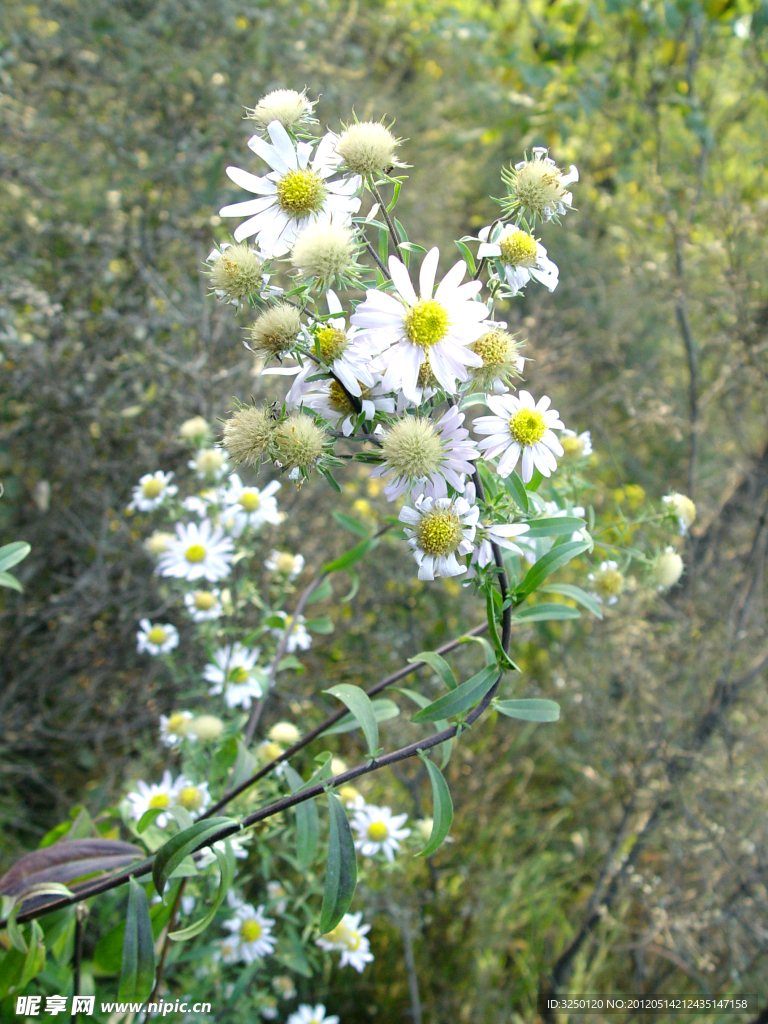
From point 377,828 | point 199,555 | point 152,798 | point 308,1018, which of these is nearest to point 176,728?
point 152,798

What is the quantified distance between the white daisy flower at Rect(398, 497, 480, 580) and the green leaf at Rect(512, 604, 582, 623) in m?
0.22

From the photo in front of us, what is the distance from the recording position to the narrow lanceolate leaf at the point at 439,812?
2.91 feet

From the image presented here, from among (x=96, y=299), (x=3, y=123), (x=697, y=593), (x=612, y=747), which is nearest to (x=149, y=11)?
(x=3, y=123)

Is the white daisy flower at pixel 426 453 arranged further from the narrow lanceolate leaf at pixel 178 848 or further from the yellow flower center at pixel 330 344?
the narrow lanceolate leaf at pixel 178 848

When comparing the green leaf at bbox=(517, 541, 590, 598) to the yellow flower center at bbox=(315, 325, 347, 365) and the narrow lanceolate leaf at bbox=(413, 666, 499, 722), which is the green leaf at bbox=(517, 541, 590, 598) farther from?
the yellow flower center at bbox=(315, 325, 347, 365)

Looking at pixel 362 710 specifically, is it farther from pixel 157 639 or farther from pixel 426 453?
pixel 157 639

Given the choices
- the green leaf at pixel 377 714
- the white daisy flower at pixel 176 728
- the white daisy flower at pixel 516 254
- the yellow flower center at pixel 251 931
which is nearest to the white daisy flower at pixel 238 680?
the white daisy flower at pixel 176 728

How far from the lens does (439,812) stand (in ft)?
2.95

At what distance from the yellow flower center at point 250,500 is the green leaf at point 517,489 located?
688 millimetres

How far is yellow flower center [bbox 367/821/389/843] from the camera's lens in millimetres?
1478

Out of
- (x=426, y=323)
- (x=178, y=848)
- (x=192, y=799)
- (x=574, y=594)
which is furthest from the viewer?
(x=192, y=799)

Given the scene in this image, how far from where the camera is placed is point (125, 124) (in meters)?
2.65

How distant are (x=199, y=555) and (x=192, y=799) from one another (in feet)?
1.67

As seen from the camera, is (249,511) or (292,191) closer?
(292,191)
